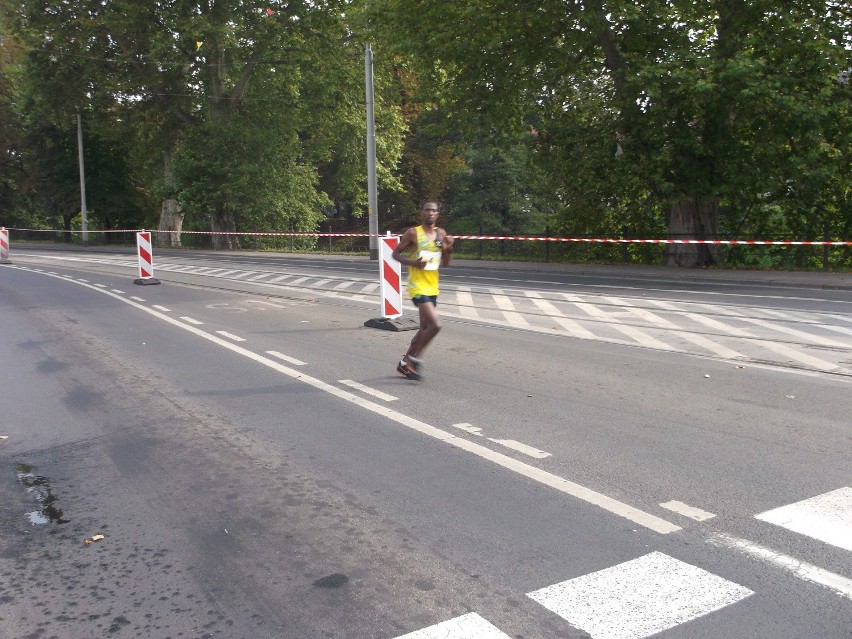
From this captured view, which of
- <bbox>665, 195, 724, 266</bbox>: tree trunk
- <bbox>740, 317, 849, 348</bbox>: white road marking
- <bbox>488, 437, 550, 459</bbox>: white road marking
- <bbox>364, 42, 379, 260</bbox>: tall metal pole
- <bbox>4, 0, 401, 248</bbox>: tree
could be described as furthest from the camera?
<bbox>4, 0, 401, 248</bbox>: tree

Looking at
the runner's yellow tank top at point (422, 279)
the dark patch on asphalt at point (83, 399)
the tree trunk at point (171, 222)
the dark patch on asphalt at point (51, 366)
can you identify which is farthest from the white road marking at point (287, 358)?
the tree trunk at point (171, 222)

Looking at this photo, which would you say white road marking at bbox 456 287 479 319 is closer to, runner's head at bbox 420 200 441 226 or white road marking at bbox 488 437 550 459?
runner's head at bbox 420 200 441 226

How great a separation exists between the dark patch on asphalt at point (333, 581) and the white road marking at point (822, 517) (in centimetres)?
225

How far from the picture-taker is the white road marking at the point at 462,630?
10.8ft

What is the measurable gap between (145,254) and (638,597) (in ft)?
63.3

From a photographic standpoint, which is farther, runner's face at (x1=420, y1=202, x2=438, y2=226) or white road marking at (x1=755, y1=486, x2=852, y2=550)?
runner's face at (x1=420, y1=202, x2=438, y2=226)

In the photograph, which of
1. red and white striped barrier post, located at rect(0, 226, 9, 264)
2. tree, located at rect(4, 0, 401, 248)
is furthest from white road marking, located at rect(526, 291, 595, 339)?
tree, located at rect(4, 0, 401, 248)

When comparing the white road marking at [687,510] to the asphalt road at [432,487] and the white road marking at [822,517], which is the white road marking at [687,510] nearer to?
the asphalt road at [432,487]

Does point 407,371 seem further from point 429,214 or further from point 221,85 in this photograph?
point 221,85

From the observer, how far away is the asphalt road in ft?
11.7

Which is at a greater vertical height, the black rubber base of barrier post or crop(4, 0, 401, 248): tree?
crop(4, 0, 401, 248): tree

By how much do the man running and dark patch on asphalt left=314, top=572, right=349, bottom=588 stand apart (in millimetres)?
4614

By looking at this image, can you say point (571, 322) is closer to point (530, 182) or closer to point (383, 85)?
point (530, 182)

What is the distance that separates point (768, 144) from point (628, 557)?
2018 cm
